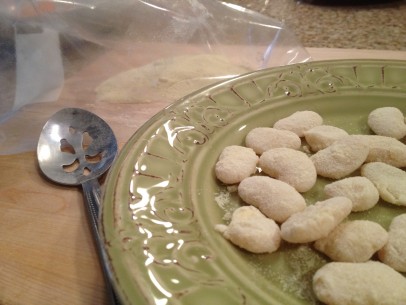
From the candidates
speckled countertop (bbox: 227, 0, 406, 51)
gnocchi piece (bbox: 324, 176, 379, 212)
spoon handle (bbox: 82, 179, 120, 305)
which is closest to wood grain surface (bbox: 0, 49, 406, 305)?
spoon handle (bbox: 82, 179, 120, 305)

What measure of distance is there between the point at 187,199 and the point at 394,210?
0.24 m

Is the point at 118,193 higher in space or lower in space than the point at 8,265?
higher

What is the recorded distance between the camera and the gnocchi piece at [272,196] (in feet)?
1.48

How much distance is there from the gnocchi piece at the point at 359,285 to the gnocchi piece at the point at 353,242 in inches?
0.7

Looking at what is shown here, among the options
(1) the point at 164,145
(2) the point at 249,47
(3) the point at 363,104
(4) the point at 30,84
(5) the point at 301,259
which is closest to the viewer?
(5) the point at 301,259

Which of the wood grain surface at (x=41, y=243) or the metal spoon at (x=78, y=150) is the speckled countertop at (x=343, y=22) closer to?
the metal spoon at (x=78, y=150)

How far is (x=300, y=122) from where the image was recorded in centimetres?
59

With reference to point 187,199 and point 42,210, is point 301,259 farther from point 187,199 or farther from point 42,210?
point 42,210

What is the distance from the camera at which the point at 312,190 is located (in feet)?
1.67

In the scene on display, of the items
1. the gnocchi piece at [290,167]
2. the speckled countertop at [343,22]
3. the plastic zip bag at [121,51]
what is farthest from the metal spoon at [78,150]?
the speckled countertop at [343,22]

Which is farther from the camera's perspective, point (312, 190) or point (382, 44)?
point (382, 44)

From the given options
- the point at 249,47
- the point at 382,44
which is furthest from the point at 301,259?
the point at 382,44

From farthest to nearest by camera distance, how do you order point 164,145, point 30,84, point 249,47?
point 249,47 < point 30,84 < point 164,145

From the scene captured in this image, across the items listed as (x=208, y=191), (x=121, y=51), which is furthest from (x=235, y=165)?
(x=121, y=51)
